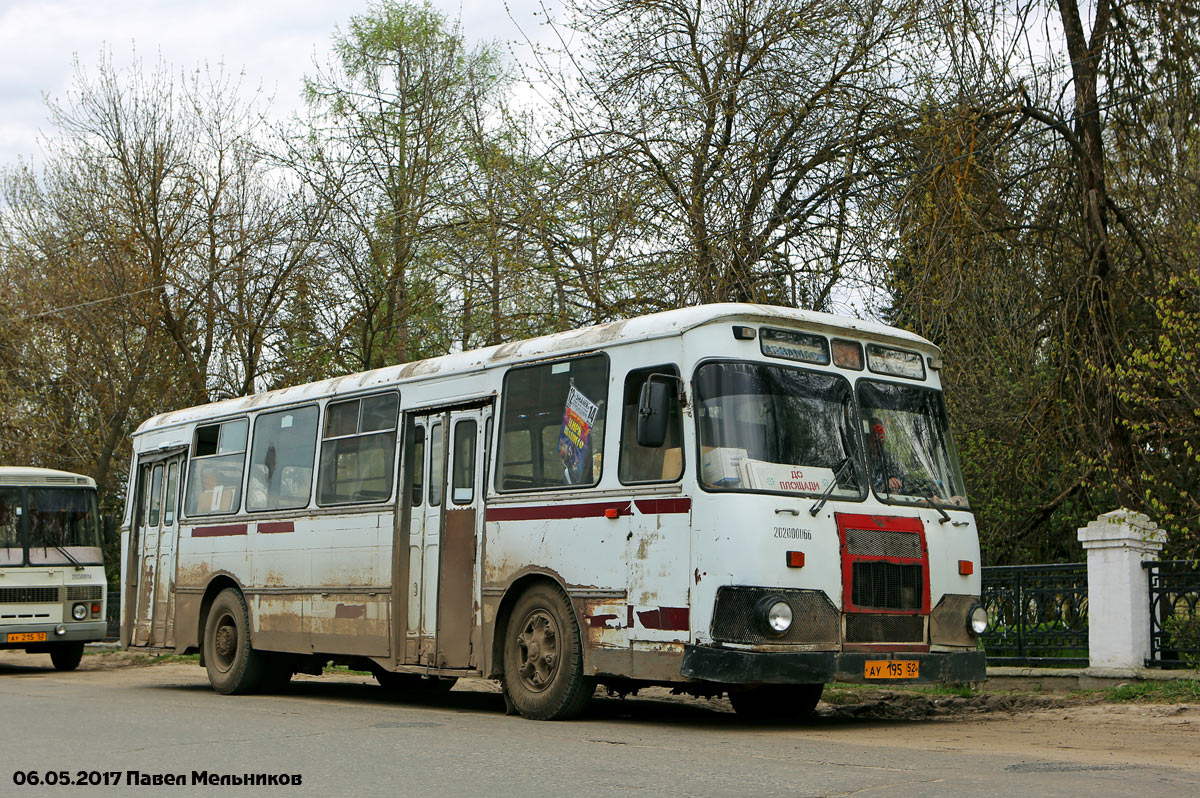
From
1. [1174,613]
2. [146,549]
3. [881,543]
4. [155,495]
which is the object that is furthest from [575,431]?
[146,549]

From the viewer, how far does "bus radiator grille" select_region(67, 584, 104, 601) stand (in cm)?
2025

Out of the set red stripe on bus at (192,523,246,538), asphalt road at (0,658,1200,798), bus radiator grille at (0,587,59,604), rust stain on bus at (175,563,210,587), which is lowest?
asphalt road at (0,658,1200,798)

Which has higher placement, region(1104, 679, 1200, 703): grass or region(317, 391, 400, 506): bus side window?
region(317, 391, 400, 506): bus side window

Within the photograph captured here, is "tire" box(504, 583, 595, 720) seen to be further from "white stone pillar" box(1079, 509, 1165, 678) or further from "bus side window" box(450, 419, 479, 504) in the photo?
"white stone pillar" box(1079, 509, 1165, 678)

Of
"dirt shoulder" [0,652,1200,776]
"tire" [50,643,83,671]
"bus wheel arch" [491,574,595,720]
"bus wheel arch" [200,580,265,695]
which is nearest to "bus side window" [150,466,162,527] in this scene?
"bus wheel arch" [200,580,265,695]

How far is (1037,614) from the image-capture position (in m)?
14.6

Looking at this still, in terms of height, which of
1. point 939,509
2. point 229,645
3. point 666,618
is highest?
point 939,509

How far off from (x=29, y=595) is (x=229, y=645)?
663 centimetres

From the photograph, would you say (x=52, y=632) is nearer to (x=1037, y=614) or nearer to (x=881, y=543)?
(x=1037, y=614)

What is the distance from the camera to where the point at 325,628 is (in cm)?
1313

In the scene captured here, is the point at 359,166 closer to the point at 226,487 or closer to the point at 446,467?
the point at 226,487

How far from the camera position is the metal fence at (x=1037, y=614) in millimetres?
14203

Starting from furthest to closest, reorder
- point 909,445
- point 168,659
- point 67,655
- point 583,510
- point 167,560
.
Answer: point 168,659 → point 67,655 → point 167,560 → point 909,445 → point 583,510

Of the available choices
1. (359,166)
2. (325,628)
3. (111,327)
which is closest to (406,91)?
(359,166)
